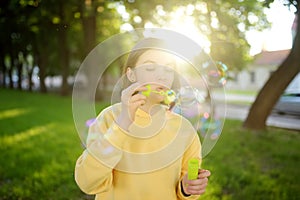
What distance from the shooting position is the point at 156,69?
1.38 m

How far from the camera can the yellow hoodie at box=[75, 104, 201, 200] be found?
52.1 inches

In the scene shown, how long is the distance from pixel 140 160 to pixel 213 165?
141 inches

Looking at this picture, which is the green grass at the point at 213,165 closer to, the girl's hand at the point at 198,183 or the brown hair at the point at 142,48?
the girl's hand at the point at 198,183

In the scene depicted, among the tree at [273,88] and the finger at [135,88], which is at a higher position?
the finger at [135,88]

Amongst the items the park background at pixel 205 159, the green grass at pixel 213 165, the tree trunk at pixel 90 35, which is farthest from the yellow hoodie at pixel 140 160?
the green grass at pixel 213 165

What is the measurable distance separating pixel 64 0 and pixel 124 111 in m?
3.67

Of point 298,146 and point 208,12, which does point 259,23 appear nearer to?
point 208,12

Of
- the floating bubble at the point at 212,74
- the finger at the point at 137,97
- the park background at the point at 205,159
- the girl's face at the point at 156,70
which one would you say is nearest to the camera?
the finger at the point at 137,97

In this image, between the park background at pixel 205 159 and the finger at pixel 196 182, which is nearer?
the finger at pixel 196 182

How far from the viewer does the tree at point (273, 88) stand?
24.0 ft

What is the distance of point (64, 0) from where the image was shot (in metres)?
4.54

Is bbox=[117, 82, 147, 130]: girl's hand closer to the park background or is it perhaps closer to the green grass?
the park background

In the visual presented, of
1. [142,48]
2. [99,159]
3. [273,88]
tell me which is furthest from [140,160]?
[273,88]

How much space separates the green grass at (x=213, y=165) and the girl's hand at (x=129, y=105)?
237 centimetres
